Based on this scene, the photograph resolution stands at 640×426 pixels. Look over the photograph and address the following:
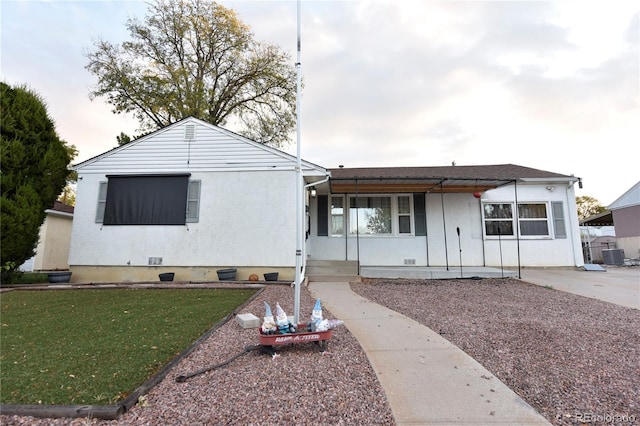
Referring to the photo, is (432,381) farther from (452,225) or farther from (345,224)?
(452,225)

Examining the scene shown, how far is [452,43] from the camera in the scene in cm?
933

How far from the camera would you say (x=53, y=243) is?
13.3 metres

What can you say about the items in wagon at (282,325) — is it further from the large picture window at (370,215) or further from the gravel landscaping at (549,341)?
the large picture window at (370,215)

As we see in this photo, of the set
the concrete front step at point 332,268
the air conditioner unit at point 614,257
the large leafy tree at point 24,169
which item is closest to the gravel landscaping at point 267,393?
the concrete front step at point 332,268

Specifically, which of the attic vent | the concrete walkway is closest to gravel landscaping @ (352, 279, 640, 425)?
the concrete walkway

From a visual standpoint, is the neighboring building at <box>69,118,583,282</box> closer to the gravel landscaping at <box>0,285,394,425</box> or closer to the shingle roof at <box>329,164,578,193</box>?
the shingle roof at <box>329,164,578,193</box>

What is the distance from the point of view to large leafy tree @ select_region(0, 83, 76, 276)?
7957 mm

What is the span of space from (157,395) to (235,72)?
1967cm

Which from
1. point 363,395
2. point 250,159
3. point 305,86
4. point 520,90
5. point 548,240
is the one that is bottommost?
point 363,395

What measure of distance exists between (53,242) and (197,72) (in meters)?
12.3

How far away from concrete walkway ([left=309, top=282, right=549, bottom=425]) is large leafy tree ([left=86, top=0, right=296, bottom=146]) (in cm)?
1705

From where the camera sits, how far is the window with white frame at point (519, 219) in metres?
11.5

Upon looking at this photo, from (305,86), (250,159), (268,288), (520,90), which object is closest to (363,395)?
(268,288)

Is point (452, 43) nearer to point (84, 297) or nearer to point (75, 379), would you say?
point (75, 379)
